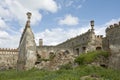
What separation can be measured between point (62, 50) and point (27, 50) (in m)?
5.02

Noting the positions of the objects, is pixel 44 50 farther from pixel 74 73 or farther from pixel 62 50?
pixel 74 73

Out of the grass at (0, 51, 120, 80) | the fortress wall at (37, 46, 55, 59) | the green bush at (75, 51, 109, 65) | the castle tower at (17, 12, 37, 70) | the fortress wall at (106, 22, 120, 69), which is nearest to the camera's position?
the grass at (0, 51, 120, 80)

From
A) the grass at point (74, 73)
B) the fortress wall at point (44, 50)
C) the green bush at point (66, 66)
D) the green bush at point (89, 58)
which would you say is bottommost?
the grass at point (74, 73)

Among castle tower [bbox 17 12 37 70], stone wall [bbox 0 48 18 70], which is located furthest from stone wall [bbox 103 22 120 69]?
stone wall [bbox 0 48 18 70]

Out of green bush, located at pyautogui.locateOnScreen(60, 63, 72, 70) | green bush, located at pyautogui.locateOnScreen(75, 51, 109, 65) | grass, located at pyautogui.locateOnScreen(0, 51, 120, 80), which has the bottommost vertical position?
grass, located at pyautogui.locateOnScreen(0, 51, 120, 80)

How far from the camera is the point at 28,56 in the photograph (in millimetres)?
32344

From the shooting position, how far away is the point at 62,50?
3347 cm

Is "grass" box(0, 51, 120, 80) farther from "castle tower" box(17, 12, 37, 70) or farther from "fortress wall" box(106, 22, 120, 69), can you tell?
"castle tower" box(17, 12, 37, 70)

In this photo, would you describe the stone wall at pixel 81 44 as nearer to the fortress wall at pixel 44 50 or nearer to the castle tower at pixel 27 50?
the fortress wall at pixel 44 50

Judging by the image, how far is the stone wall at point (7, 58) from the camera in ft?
143

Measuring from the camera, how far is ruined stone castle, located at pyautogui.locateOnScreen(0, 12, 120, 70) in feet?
92.2

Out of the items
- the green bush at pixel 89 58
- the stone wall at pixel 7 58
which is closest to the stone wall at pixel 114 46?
the green bush at pixel 89 58

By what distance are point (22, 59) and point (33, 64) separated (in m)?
1.92

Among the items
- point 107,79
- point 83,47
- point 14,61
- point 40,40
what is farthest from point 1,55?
point 107,79
